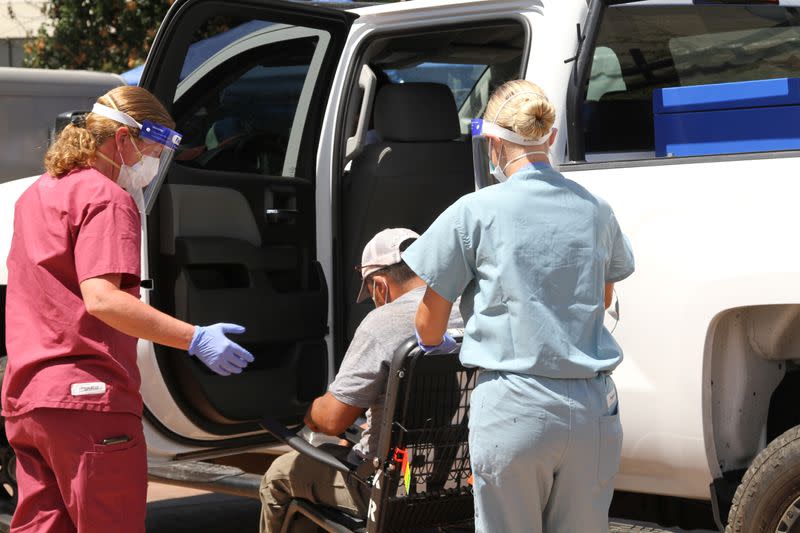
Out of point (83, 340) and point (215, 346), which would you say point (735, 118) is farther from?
point (83, 340)

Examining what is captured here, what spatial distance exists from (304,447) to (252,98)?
67.1 inches

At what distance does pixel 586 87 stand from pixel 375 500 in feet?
4.72

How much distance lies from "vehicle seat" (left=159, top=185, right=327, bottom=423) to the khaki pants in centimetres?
55

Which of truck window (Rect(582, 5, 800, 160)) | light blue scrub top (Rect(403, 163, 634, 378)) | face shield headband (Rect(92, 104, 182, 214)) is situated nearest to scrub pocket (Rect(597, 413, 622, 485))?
light blue scrub top (Rect(403, 163, 634, 378))

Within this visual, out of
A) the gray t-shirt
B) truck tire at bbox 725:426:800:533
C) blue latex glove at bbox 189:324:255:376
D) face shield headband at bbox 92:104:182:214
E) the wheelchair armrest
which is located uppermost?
face shield headband at bbox 92:104:182:214

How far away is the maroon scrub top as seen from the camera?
332 cm

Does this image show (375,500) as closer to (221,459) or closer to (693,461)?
(693,461)

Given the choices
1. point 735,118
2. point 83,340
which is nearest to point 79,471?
point 83,340

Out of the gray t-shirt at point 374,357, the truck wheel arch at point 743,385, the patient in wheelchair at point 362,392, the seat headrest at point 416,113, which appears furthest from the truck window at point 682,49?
the gray t-shirt at point 374,357

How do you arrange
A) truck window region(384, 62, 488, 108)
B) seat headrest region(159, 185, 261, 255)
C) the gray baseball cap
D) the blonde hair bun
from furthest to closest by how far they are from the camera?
truck window region(384, 62, 488, 108), seat headrest region(159, 185, 261, 255), the gray baseball cap, the blonde hair bun

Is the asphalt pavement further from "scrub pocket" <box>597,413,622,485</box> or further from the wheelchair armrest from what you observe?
"scrub pocket" <box>597,413,622,485</box>

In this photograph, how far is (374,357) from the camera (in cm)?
376

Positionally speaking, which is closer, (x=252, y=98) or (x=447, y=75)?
(x=252, y=98)

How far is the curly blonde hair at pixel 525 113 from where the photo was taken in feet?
10.1
